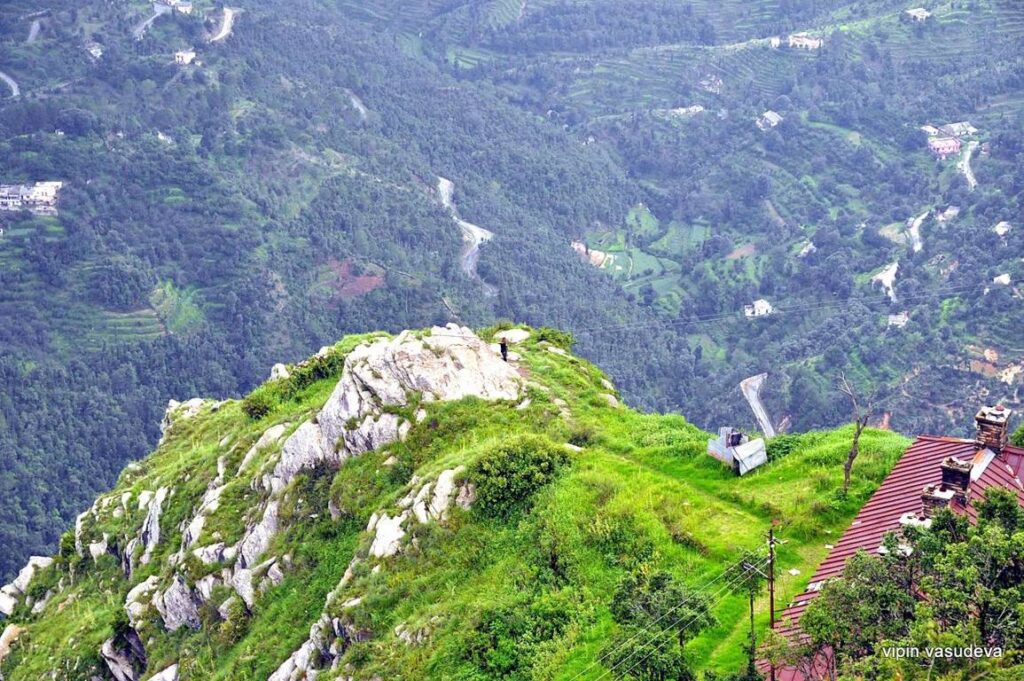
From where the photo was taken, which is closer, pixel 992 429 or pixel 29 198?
pixel 992 429

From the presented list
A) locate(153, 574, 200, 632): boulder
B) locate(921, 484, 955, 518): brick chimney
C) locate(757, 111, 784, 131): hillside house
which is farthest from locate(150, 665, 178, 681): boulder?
locate(757, 111, 784, 131): hillside house

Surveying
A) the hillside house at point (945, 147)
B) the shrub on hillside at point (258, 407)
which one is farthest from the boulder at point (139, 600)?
the hillside house at point (945, 147)

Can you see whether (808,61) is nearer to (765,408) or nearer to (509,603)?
(765,408)

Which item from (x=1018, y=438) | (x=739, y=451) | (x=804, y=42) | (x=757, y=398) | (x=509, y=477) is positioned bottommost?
(x=757, y=398)

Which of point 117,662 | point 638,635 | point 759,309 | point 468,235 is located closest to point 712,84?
point 468,235

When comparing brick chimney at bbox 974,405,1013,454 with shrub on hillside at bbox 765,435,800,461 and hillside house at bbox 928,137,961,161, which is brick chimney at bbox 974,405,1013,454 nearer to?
shrub on hillside at bbox 765,435,800,461

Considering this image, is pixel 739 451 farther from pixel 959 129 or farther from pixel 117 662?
pixel 959 129

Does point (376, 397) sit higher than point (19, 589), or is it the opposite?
point (376, 397)

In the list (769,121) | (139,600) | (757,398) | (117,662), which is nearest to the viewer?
(117,662)
